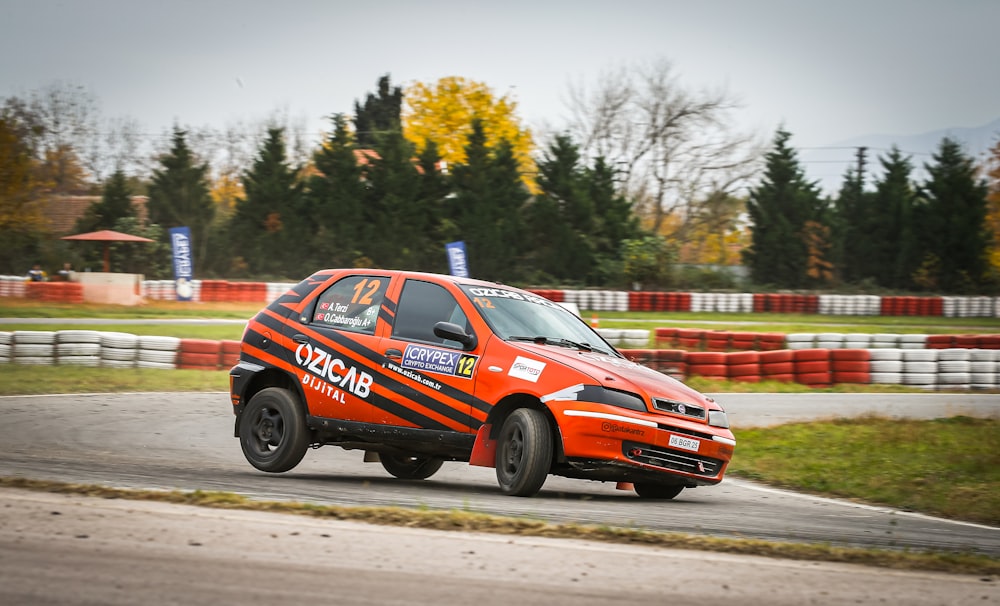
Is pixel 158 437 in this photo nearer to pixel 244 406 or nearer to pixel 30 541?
pixel 244 406

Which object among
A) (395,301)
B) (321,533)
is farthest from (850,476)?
(321,533)

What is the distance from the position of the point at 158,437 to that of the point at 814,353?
13446 millimetres

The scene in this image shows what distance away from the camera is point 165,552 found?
482 cm

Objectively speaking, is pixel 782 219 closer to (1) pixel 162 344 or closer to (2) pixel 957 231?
(2) pixel 957 231

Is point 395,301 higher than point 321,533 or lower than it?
higher

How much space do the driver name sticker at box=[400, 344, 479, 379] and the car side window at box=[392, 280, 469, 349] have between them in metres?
0.09

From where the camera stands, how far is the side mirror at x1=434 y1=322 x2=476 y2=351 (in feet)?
26.1

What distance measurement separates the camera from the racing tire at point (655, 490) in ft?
28.4

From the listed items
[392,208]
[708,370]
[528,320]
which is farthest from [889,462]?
[392,208]

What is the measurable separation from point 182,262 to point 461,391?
1408 inches

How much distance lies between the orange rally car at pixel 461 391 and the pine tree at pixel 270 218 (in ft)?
141

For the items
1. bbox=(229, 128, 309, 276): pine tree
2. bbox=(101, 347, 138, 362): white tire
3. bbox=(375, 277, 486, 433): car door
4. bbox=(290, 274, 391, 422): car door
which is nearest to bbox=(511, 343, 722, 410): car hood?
bbox=(375, 277, 486, 433): car door

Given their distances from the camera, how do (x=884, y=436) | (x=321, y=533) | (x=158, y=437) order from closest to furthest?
(x=321, y=533) → (x=158, y=437) → (x=884, y=436)

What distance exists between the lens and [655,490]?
8719 mm
